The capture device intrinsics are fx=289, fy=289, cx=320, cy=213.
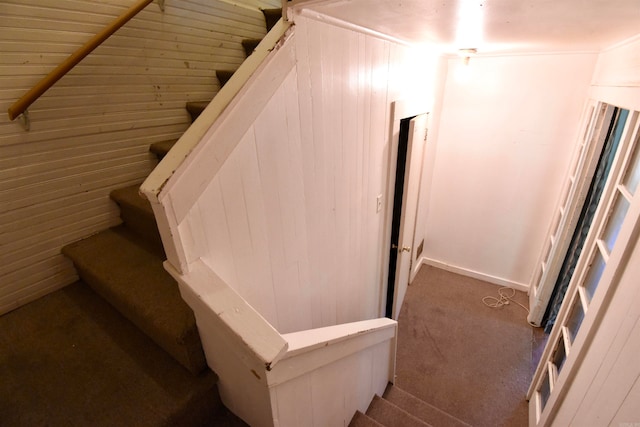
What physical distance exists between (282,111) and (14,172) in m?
1.37

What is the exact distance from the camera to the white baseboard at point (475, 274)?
300cm

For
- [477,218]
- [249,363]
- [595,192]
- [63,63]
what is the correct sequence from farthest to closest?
[477,218] < [595,192] < [63,63] < [249,363]


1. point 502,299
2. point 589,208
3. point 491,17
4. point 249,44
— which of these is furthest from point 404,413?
point 249,44

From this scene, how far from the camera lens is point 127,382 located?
3.70 feet

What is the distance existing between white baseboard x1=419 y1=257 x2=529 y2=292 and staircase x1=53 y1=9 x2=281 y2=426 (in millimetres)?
2804

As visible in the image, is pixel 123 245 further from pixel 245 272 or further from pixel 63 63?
pixel 245 272

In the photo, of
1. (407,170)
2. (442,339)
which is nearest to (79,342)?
(407,170)

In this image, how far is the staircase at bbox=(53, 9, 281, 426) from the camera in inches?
42.9

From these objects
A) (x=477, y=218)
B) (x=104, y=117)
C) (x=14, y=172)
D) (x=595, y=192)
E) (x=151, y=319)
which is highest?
(x=104, y=117)

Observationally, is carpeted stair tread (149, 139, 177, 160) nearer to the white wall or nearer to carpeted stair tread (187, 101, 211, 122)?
carpeted stair tread (187, 101, 211, 122)

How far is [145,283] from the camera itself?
132 centimetres

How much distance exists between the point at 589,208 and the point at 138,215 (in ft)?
9.50

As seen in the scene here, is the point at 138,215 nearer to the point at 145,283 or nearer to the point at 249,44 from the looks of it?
the point at 145,283

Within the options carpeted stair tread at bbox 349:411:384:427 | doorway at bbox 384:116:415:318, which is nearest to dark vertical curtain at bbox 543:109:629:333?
doorway at bbox 384:116:415:318
